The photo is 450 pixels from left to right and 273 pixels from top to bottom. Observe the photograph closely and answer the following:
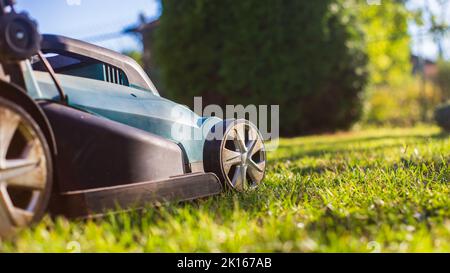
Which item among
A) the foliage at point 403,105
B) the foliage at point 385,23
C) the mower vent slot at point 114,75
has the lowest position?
the foliage at point 403,105

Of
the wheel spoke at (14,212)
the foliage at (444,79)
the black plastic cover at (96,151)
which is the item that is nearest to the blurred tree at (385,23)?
the foliage at (444,79)

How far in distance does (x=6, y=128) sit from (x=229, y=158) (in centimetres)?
155

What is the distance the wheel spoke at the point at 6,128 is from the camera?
1.91 m

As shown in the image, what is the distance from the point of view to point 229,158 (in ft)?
10.5

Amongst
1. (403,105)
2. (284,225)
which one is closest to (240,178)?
(284,225)

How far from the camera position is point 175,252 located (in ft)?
6.16

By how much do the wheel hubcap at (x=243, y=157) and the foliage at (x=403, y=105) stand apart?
471 inches

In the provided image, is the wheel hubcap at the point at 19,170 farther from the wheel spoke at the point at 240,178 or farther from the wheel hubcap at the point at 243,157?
the wheel spoke at the point at 240,178

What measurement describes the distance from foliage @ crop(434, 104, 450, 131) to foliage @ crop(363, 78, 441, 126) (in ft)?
18.0

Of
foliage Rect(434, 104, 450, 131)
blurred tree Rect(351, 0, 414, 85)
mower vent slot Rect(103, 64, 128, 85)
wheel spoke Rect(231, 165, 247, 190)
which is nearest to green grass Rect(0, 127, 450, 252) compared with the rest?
wheel spoke Rect(231, 165, 247, 190)

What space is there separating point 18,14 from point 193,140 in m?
1.32

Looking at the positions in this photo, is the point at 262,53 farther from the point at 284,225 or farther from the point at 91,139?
the point at 284,225

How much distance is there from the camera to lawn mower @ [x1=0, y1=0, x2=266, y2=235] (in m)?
2.01

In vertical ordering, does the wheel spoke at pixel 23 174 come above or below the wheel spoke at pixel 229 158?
above
